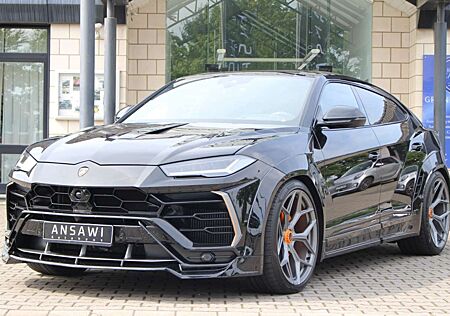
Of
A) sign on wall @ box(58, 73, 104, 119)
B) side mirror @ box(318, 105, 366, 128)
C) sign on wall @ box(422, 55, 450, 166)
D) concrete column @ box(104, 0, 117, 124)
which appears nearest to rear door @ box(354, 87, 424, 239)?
side mirror @ box(318, 105, 366, 128)

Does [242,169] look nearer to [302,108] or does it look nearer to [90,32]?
[302,108]

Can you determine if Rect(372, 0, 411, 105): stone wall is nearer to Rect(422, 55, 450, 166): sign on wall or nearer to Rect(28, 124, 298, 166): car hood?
Rect(422, 55, 450, 166): sign on wall

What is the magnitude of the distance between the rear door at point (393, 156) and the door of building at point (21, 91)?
7552mm

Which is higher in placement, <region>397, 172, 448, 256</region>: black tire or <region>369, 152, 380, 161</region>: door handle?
<region>369, 152, 380, 161</region>: door handle

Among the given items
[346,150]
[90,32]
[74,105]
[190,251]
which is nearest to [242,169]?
[190,251]

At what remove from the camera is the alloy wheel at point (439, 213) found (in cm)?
721

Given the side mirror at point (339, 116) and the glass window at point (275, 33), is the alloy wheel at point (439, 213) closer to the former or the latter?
the side mirror at point (339, 116)

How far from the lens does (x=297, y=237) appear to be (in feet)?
17.0

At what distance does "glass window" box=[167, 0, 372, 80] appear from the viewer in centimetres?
1427

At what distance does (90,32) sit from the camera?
941 centimetres

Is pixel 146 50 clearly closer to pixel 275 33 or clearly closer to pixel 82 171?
pixel 275 33

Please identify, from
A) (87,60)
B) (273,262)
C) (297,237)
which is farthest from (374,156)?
(87,60)

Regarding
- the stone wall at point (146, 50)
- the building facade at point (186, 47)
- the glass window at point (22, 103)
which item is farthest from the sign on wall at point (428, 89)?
the glass window at point (22, 103)

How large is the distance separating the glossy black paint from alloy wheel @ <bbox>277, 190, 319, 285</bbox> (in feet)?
0.43
